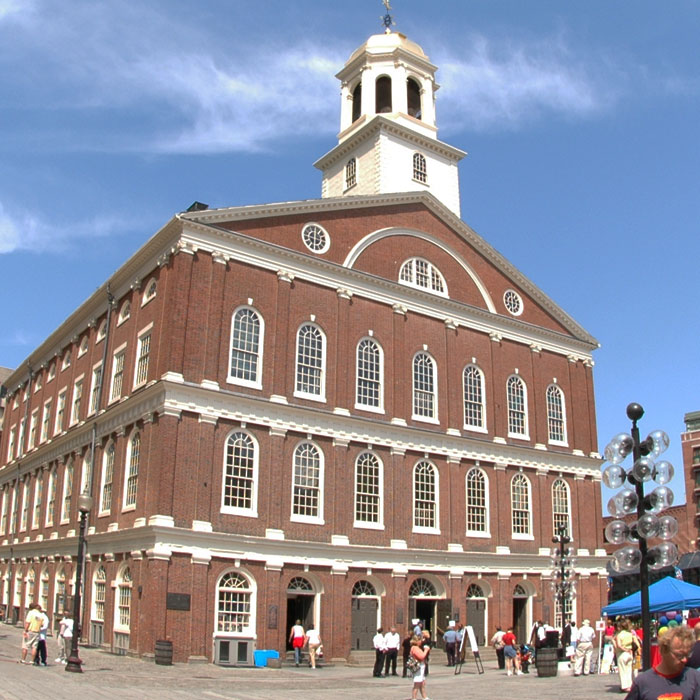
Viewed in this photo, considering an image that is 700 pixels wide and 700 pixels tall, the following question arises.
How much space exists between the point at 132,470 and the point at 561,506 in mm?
22165

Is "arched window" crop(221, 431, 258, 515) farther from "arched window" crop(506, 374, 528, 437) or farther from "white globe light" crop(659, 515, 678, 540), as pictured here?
"white globe light" crop(659, 515, 678, 540)

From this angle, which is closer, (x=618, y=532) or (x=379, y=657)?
(x=618, y=532)

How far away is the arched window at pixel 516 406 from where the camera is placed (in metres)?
41.6

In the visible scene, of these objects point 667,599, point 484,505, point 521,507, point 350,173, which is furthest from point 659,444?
point 350,173

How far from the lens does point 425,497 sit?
36.9 m

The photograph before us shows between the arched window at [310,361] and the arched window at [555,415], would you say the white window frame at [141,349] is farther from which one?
the arched window at [555,415]

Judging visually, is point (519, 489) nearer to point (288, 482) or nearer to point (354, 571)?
point (354, 571)

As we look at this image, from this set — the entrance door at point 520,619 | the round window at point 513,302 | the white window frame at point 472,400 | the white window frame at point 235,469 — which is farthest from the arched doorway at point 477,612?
the round window at point 513,302

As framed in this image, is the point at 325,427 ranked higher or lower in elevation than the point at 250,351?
lower

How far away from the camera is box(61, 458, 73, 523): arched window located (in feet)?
129

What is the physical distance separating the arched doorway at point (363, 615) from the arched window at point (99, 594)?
31.9ft

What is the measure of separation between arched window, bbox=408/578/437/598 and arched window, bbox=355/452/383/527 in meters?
3.33

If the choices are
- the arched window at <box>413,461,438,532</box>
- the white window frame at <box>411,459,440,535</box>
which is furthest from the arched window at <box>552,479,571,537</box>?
the arched window at <box>413,461,438,532</box>

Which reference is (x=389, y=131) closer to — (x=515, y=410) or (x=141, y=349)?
(x=515, y=410)
